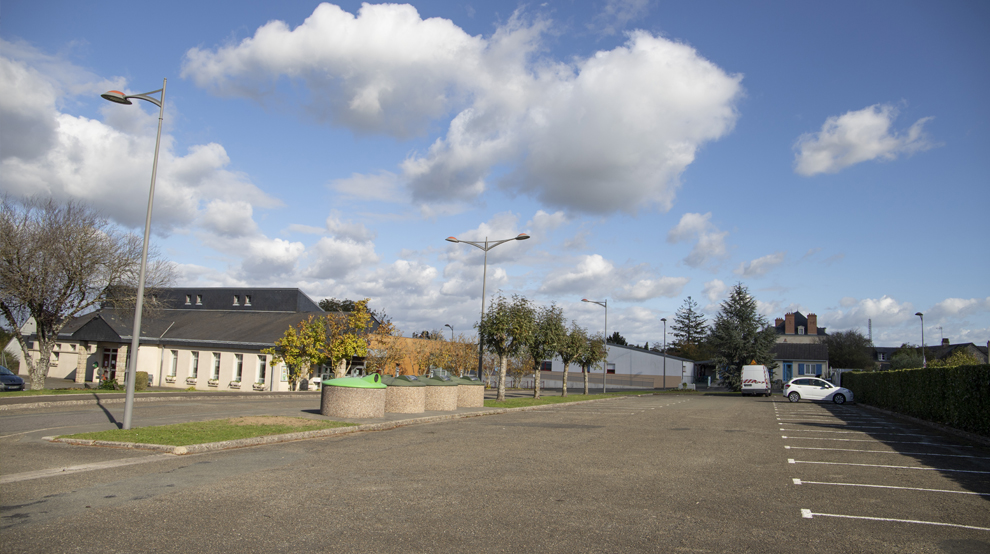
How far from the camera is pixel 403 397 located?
19141 mm

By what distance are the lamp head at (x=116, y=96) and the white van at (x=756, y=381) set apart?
1689 inches

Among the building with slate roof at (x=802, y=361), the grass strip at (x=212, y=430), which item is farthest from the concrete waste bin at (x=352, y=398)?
the building with slate roof at (x=802, y=361)

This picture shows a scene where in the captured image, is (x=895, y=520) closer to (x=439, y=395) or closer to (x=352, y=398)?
(x=352, y=398)

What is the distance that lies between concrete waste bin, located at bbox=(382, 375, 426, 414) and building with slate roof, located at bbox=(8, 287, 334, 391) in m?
21.5

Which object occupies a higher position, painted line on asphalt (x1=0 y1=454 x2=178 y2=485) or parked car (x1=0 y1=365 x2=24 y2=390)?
painted line on asphalt (x1=0 y1=454 x2=178 y2=485)

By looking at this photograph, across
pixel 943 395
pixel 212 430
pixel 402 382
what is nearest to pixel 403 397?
pixel 402 382

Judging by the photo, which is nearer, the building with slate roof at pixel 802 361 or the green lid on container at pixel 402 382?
the green lid on container at pixel 402 382

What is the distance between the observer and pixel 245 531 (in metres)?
5.77

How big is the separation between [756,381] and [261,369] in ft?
114

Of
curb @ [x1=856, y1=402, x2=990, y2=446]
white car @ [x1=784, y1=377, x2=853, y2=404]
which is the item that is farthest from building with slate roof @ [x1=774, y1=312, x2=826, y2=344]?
curb @ [x1=856, y1=402, x2=990, y2=446]

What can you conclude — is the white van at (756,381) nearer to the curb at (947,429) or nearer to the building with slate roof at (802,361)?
the curb at (947,429)

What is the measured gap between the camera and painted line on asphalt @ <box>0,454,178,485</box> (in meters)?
7.88

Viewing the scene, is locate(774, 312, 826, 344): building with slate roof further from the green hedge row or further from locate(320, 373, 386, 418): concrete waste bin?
locate(320, 373, 386, 418): concrete waste bin

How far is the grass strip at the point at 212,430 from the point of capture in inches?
436
